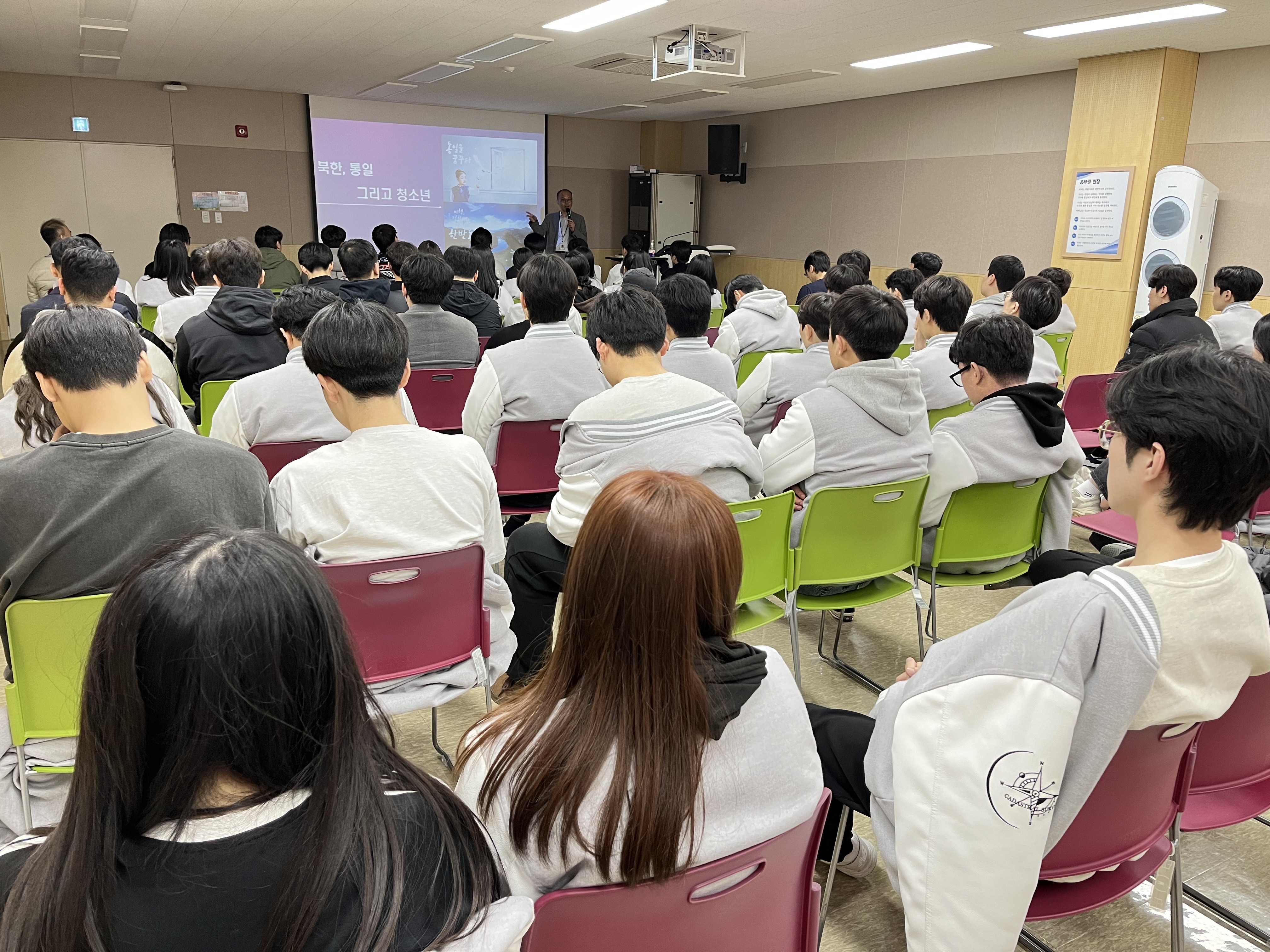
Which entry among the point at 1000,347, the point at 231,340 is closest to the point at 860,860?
the point at 1000,347

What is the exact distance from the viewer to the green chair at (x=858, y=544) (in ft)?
8.15

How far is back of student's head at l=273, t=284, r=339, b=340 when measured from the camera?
325 cm

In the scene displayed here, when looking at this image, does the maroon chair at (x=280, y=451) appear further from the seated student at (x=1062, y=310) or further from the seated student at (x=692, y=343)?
the seated student at (x=1062, y=310)

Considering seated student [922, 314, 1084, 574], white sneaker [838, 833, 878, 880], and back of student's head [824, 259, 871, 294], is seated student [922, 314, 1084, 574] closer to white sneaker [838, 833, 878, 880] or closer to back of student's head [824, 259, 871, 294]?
white sneaker [838, 833, 878, 880]

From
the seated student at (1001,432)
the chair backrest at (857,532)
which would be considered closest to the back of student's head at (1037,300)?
the seated student at (1001,432)

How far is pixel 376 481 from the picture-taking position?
6.48 ft

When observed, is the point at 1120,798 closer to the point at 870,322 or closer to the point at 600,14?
the point at 870,322

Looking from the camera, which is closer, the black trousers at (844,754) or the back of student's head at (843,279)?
the black trousers at (844,754)

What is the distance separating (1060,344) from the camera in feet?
18.5

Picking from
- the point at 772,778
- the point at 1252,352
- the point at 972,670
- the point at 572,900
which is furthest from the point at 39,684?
the point at 1252,352

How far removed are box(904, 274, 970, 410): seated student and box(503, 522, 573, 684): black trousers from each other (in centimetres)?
195

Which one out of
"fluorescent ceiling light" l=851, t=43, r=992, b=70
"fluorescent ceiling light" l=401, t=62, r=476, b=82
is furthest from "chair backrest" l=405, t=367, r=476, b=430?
"fluorescent ceiling light" l=401, t=62, r=476, b=82

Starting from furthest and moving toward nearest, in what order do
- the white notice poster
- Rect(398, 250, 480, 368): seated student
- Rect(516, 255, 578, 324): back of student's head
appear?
the white notice poster
Rect(398, 250, 480, 368): seated student
Rect(516, 255, 578, 324): back of student's head

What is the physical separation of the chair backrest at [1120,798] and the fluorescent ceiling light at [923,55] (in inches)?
285
